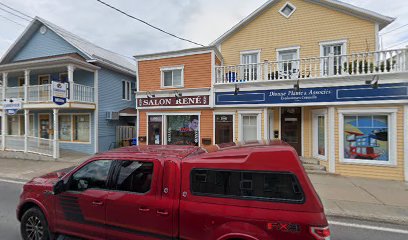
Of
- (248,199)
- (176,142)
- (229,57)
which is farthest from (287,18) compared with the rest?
(248,199)

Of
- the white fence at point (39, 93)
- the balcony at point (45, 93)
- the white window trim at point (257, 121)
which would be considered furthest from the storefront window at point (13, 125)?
the white window trim at point (257, 121)

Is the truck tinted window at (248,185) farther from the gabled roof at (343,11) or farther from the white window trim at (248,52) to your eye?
the gabled roof at (343,11)

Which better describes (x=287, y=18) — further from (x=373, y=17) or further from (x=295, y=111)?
(x=295, y=111)

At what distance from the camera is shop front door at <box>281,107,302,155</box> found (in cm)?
1117

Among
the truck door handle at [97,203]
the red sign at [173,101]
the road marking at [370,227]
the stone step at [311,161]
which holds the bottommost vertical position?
→ the road marking at [370,227]

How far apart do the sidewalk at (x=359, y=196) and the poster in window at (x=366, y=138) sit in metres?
1.04

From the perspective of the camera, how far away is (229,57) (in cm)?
1341

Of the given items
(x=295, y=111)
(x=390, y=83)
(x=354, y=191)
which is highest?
(x=390, y=83)

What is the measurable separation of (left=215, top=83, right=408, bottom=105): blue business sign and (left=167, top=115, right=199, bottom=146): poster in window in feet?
6.02

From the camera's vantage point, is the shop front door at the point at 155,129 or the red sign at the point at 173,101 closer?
the red sign at the point at 173,101

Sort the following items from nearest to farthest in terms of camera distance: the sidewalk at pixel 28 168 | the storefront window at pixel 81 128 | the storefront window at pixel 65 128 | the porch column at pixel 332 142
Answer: the sidewalk at pixel 28 168, the porch column at pixel 332 142, the storefront window at pixel 81 128, the storefront window at pixel 65 128

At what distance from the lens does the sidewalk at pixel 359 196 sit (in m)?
5.36

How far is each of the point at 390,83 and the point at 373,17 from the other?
4129 mm

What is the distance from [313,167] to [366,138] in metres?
2.35
